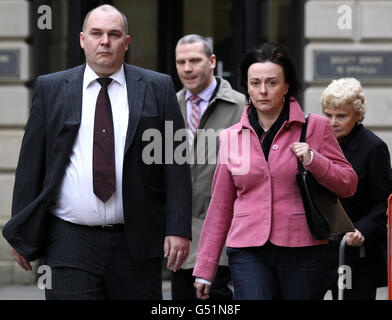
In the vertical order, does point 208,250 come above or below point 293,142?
below

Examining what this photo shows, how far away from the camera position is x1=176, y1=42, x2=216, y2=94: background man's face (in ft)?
20.9

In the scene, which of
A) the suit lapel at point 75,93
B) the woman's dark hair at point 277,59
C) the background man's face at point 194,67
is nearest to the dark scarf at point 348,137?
the woman's dark hair at point 277,59

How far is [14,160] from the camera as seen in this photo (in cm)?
918

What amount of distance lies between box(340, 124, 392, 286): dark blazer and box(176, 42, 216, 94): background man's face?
1.32 m

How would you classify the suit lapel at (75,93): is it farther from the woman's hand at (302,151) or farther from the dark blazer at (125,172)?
the woman's hand at (302,151)

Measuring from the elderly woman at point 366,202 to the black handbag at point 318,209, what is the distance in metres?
0.82

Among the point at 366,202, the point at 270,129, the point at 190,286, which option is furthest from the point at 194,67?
the point at 270,129

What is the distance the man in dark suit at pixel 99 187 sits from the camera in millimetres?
4340

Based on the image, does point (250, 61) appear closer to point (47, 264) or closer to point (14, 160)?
point (47, 264)

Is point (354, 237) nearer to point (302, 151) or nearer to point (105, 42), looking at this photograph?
point (302, 151)

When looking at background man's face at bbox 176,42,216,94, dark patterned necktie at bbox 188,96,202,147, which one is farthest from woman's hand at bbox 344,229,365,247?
background man's face at bbox 176,42,216,94
